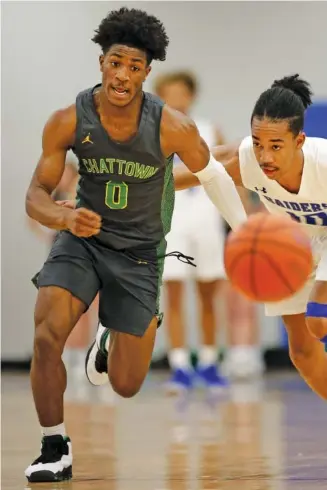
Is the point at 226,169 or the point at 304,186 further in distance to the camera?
the point at 226,169

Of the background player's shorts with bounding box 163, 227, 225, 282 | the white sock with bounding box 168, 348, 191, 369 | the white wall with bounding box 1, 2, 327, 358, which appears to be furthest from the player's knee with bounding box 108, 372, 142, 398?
the white wall with bounding box 1, 2, 327, 358

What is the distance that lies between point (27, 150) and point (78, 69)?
973 millimetres

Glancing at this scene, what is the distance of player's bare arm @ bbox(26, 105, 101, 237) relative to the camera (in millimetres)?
4398

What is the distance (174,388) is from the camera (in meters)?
8.53

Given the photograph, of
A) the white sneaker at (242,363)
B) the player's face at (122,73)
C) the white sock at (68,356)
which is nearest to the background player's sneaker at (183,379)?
the white sneaker at (242,363)

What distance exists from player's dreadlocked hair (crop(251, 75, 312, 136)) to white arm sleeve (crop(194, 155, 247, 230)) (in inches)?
11.4

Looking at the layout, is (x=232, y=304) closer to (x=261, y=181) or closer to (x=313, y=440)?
(x=313, y=440)

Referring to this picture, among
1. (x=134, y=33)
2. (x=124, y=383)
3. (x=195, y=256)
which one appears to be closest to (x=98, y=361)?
(x=124, y=383)

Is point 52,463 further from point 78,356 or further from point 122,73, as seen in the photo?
point 78,356

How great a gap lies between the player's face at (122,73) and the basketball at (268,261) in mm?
786

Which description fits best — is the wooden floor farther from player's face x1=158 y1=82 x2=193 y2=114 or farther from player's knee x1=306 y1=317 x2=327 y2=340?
player's face x1=158 y1=82 x2=193 y2=114

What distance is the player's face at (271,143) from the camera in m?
4.72

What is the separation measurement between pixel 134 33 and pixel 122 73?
0.22 m

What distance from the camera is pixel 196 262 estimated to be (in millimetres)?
9039
